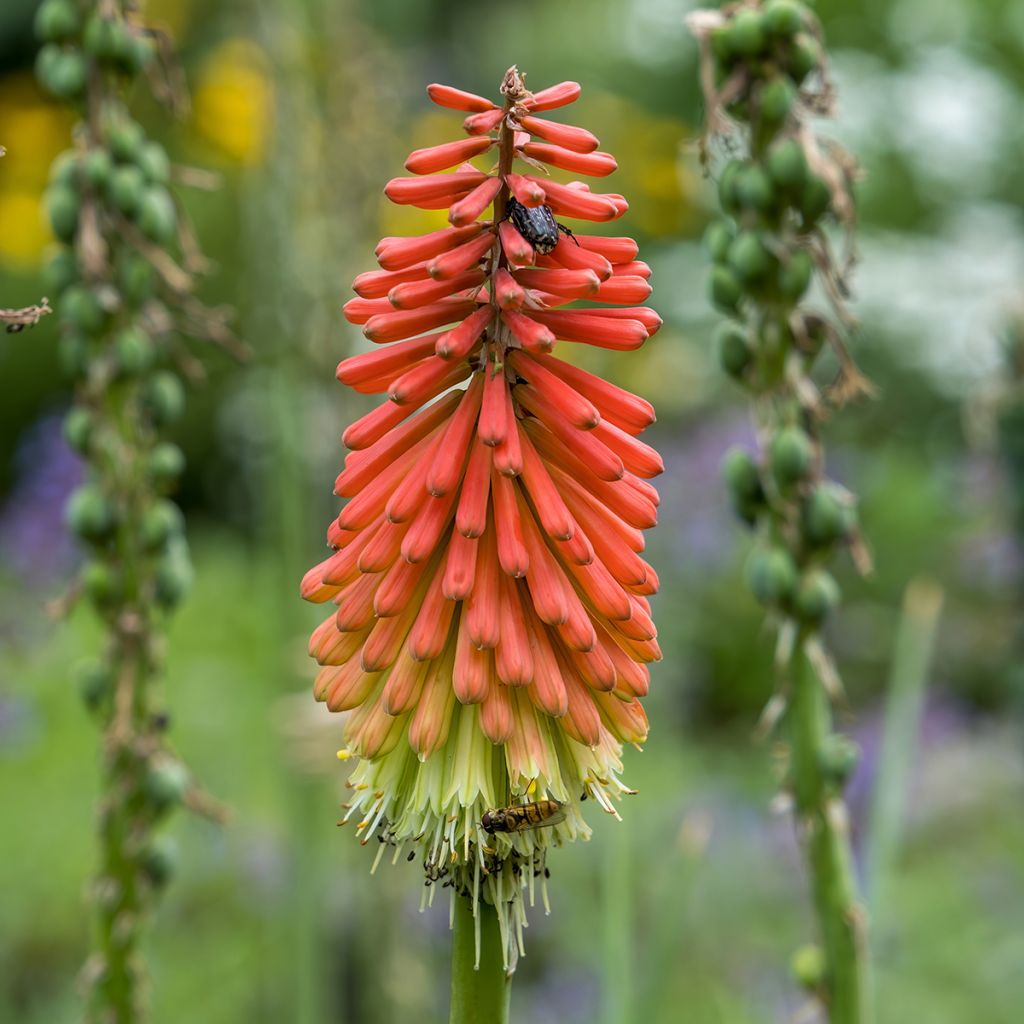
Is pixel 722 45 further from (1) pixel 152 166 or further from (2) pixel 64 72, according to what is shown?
(2) pixel 64 72

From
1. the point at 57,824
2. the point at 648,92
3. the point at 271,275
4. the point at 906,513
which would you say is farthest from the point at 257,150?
the point at 648,92

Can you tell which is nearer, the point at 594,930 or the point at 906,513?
the point at 594,930

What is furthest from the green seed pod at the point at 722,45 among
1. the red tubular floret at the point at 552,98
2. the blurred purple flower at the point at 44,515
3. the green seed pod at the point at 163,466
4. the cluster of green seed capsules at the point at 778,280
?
the blurred purple flower at the point at 44,515

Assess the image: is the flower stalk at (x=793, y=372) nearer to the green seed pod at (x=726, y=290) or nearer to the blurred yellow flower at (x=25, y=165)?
the green seed pod at (x=726, y=290)

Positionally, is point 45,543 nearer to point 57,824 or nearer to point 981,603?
point 57,824

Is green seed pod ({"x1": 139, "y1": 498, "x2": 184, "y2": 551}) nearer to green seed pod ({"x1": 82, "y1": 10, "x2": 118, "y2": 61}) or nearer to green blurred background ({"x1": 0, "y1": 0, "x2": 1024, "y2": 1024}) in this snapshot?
green seed pod ({"x1": 82, "y1": 10, "x2": 118, "y2": 61})

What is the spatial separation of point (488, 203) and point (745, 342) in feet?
3.46

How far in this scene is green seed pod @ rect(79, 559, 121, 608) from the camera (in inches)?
111

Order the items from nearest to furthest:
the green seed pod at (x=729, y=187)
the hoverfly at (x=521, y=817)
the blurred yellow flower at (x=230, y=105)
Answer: the hoverfly at (x=521, y=817)
the green seed pod at (x=729, y=187)
the blurred yellow flower at (x=230, y=105)

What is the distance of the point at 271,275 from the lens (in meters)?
5.51

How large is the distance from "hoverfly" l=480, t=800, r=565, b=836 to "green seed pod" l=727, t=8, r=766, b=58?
1533mm

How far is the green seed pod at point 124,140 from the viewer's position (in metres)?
2.78

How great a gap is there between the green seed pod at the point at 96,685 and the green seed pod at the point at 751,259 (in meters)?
1.56

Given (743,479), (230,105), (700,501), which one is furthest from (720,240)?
(230,105)
